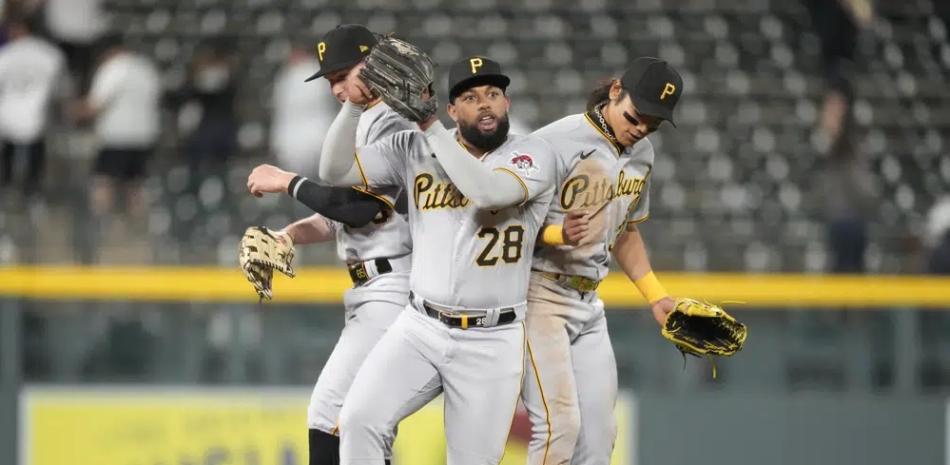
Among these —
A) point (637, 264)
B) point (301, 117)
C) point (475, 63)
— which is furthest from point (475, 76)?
point (301, 117)

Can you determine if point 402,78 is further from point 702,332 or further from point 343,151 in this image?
point 702,332

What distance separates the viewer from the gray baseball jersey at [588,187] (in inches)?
188

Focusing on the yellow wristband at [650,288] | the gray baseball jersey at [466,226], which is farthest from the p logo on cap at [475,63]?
the yellow wristband at [650,288]

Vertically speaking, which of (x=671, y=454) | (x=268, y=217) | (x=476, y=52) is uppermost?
(x=476, y=52)

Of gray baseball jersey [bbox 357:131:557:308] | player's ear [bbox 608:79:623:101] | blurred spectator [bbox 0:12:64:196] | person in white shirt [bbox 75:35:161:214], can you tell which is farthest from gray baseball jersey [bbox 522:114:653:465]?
blurred spectator [bbox 0:12:64:196]

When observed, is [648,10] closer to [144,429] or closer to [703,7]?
[703,7]

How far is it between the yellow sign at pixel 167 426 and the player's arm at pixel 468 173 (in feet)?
11.7

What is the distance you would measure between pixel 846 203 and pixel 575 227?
457cm

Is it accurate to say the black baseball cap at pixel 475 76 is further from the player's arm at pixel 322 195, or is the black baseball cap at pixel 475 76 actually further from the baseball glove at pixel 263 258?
the baseball glove at pixel 263 258

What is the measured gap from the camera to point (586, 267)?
4.86 meters

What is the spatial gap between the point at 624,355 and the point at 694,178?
8.30 ft

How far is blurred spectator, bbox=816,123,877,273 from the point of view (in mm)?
8336

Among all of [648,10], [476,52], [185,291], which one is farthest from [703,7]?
[185,291]

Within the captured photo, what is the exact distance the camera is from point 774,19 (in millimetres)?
11023
